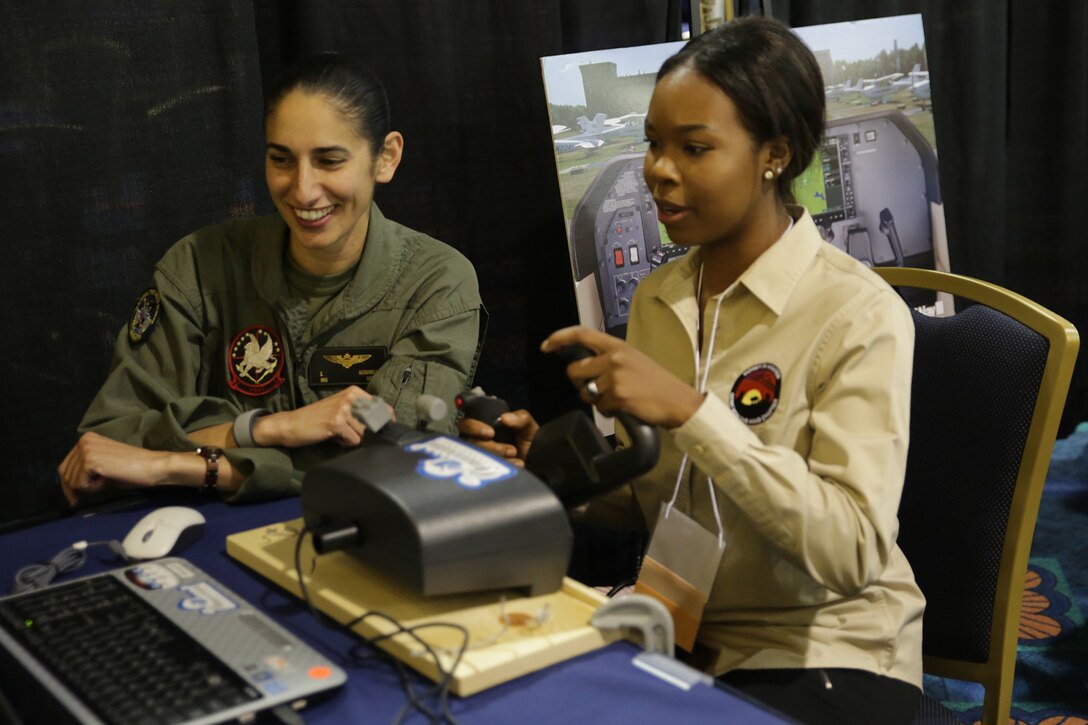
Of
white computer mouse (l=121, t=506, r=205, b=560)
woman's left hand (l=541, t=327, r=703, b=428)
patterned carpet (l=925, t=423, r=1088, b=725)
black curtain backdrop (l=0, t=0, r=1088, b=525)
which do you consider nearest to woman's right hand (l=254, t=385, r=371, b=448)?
white computer mouse (l=121, t=506, r=205, b=560)

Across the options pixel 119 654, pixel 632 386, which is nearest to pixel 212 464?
pixel 119 654

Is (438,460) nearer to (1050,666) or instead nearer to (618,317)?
(618,317)

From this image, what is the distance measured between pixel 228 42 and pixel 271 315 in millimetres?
801

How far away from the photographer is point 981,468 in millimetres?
1450

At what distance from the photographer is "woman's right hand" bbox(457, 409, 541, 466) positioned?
136 cm

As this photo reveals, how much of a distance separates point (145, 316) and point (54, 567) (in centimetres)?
60

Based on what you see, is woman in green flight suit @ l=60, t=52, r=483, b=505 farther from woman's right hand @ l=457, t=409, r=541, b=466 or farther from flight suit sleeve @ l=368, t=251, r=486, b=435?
woman's right hand @ l=457, t=409, r=541, b=466

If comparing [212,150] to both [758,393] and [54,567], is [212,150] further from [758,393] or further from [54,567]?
[758,393]

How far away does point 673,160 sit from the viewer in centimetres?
135

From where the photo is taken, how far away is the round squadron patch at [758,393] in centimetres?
131

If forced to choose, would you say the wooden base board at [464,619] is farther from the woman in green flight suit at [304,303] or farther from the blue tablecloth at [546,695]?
the woman in green flight suit at [304,303]

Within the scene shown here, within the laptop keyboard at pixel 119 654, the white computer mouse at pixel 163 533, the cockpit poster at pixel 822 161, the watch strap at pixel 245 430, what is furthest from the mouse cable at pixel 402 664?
the cockpit poster at pixel 822 161

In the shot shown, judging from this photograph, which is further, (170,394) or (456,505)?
(170,394)

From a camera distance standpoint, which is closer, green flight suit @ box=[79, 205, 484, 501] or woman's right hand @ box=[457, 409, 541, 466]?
woman's right hand @ box=[457, 409, 541, 466]
